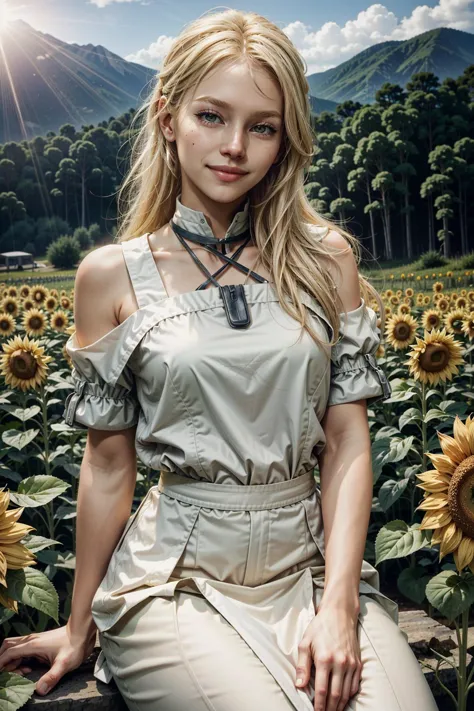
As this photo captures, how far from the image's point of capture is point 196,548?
147 cm

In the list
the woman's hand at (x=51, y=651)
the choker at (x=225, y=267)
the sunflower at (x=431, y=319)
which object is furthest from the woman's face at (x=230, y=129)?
the sunflower at (x=431, y=319)

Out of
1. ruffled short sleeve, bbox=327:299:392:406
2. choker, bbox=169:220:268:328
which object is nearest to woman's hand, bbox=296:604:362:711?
ruffled short sleeve, bbox=327:299:392:406

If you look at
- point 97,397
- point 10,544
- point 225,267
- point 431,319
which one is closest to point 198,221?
point 225,267

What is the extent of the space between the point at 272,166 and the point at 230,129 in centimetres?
22

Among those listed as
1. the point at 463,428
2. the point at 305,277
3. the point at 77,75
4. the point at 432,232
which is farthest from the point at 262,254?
the point at 77,75

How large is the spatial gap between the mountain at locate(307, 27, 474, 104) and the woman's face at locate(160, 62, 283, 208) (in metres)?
2.33

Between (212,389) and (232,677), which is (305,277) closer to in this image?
(212,389)

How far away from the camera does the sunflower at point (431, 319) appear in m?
3.66

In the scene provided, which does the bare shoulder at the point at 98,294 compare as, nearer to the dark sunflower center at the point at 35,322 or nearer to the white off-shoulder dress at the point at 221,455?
the white off-shoulder dress at the point at 221,455

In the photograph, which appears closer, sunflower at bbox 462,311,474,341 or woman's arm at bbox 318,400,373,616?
woman's arm at bbox 318,400,373,616

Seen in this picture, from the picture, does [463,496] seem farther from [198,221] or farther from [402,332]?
[402,332]

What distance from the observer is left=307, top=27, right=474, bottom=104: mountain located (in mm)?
3635

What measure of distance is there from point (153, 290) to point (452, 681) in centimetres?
110

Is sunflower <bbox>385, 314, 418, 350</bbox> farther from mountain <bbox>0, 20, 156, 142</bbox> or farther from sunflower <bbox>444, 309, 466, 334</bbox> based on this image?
mountain <bbox>0, 20, 156, 142</bbox>
